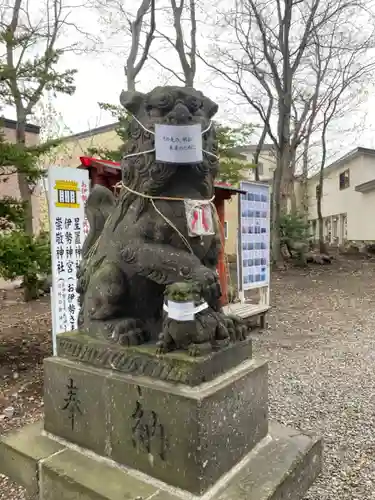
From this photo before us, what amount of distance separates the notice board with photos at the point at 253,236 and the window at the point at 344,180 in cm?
1351

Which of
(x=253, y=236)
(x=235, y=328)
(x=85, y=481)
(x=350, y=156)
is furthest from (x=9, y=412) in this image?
(x=350, y=156)

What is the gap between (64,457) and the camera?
1829 mm

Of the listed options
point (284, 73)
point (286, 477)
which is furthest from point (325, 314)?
point (284, 73)

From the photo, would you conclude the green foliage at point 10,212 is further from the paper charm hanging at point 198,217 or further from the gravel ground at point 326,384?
→ the paper charm hanging at point 198,217

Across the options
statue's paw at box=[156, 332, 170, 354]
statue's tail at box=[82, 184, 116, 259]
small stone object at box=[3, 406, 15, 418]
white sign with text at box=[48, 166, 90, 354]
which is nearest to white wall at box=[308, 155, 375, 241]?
white sign with text at box=[48, 166, 90, 354]

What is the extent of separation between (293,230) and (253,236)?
22.8 ft

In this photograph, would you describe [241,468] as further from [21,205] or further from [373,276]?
[373,276]

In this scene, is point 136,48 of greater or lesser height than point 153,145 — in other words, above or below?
above

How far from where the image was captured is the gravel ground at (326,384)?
2727 mm

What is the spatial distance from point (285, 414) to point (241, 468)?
2.03 metres

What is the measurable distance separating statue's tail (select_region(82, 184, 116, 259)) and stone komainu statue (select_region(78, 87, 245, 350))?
265 millimetres

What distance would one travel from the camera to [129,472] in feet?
5.57

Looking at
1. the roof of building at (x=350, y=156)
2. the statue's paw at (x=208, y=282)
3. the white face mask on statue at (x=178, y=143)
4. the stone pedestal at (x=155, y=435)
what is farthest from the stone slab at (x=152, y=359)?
the roof of building at (x=350, y=156)

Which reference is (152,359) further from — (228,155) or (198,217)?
(228,155)
